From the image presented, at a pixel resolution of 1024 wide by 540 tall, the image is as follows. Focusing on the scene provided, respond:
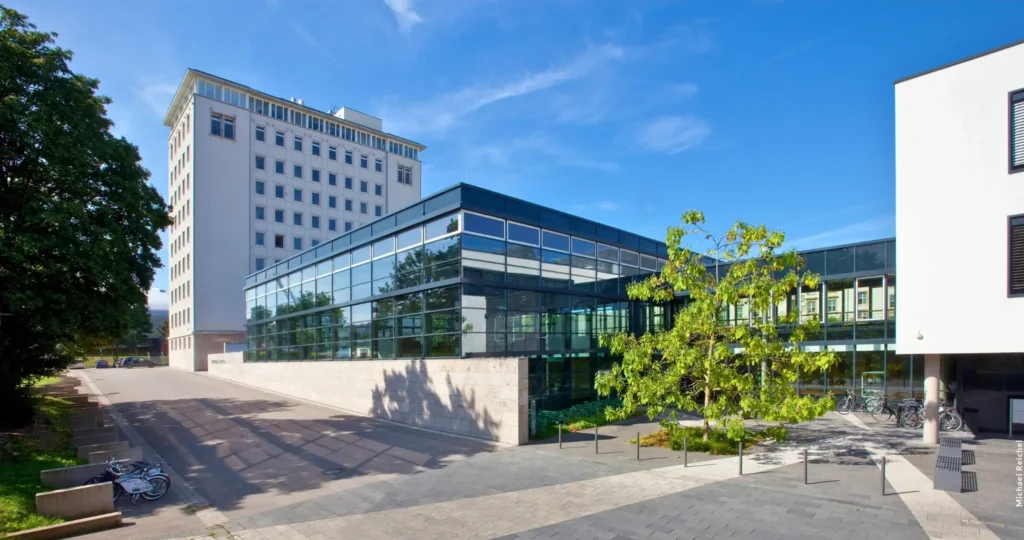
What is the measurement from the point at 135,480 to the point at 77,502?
1.43 m

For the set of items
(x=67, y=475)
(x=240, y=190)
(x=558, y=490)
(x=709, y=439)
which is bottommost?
(x=709, y=439)

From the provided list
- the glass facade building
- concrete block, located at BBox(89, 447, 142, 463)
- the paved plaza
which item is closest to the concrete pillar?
the paved plaza

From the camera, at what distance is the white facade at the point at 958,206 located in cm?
1305

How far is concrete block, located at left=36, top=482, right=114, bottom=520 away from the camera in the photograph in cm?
870

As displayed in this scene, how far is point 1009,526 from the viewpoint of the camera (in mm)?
8305

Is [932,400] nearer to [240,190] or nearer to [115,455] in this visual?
[115,455]

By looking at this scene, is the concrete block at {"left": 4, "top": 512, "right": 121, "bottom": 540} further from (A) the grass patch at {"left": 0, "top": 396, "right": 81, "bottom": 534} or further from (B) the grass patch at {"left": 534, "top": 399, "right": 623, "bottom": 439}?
(B) the grass patch at {"left": 534, "top": 399, "right": 623, "bottom": 439}

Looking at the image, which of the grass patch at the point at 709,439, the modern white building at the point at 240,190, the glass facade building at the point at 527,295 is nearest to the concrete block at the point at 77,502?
the glass facade building at the point at 527,295

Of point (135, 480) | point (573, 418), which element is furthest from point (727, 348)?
point (135, 480)

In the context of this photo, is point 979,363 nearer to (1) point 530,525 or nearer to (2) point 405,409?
(1) point 530,525

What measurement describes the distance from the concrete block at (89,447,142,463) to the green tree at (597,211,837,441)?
38.1ft

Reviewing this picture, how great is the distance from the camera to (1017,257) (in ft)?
42.0

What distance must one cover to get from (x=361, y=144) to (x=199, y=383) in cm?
3504

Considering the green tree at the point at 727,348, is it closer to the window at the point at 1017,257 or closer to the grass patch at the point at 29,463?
the window at the point at 1017,257
